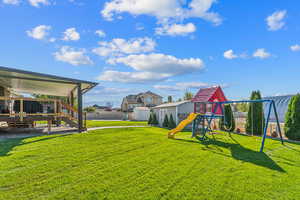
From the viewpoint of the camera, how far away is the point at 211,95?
931 centimetres

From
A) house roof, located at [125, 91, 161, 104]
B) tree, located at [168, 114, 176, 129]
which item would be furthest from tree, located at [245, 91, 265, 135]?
house roof, located at [125, 91, 161, 104]

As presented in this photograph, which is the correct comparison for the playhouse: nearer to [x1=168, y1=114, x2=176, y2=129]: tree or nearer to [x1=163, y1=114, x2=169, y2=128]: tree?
[x1=168, y1=114, x2=176, y2=129]: tree

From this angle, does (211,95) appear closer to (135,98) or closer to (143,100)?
(143,100)

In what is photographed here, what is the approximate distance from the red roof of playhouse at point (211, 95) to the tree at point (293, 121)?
10.9 ft

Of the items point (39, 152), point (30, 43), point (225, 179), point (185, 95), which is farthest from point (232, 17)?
point (185, 95)

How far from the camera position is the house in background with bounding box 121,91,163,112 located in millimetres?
41281

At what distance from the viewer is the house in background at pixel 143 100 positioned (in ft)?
135

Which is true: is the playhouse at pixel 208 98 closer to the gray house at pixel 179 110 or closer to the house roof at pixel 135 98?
the gray house at pixel 179 110

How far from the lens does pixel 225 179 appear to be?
3377 mm

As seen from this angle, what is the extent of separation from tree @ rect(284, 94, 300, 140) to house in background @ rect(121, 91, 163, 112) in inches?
1294

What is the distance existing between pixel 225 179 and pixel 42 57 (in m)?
15.8

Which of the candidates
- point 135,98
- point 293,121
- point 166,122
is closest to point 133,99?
point 135,98

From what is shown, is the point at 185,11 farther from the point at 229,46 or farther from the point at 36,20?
the point at 36,20

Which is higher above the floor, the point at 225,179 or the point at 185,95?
the point at 185,95
